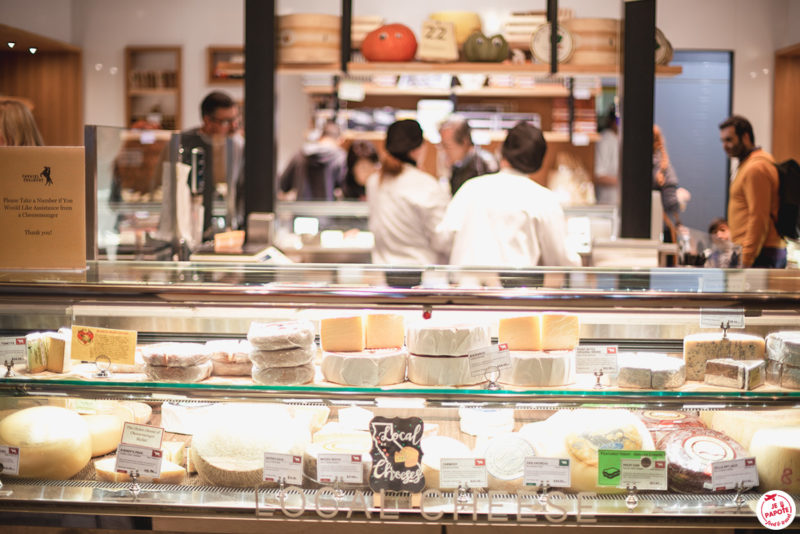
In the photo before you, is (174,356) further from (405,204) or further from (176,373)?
(405,204)

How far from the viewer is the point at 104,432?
76.9 inches

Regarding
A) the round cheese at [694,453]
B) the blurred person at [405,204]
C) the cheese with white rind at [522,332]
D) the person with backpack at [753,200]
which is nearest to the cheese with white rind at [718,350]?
the round cheese at [694,453]

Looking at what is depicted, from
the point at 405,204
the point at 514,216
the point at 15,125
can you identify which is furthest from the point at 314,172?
the point at 15,125

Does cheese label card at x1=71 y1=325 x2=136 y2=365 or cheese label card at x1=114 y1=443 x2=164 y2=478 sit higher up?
cheese label card at x1=71 y1=325 x2=136 y2=365

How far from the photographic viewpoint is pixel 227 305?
1.90m

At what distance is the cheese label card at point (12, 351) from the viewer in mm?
1901

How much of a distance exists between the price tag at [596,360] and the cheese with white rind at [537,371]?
4 cm

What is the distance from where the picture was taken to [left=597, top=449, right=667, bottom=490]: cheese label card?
5.62 feet

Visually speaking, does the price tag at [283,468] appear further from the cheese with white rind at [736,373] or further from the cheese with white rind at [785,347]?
the cheese with white rind at [785,347]

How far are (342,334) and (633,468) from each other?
2.41 ft

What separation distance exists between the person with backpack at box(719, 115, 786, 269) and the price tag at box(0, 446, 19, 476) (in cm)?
471

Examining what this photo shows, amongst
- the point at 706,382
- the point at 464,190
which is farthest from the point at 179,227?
the point at 706,382

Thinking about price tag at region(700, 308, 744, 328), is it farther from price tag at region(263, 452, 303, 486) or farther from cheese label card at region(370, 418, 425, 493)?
price tag at region(263, 452, 303, 486)

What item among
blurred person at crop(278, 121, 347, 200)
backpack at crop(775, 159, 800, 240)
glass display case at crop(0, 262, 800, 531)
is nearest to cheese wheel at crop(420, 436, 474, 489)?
glass display case at crop(0, 262, 800, 531)
